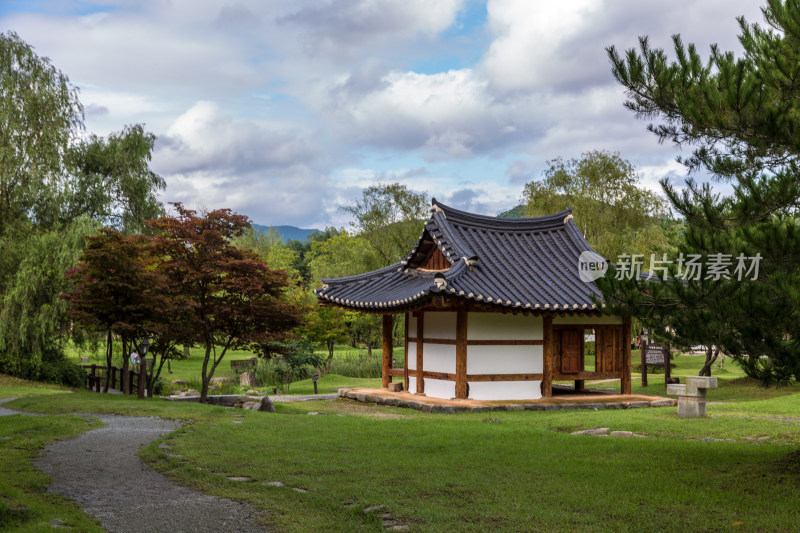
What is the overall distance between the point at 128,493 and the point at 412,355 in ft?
41.0

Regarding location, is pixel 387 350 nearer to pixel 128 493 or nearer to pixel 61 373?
pixel 61 373

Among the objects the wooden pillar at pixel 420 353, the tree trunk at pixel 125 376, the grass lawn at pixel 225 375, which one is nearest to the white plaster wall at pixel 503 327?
the wooden pillar at pixel 420 353

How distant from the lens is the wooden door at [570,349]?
731 inches

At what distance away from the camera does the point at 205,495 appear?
688 cm

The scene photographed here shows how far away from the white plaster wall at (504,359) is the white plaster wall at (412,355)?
7.73 ft

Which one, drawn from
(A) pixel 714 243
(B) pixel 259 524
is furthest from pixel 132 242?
(A) pixel 714 243

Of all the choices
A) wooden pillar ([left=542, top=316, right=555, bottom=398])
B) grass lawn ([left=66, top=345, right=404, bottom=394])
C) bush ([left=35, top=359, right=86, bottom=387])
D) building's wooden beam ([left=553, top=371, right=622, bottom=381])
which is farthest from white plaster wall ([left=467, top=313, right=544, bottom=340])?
bush ([left=35, top=359, right=86, bottom=387])

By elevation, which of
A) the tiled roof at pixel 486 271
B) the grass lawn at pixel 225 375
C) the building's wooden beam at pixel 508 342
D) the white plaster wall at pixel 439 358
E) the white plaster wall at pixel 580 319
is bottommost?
the grass lawn at pixel 225 375

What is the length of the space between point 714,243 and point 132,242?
46.0 ft

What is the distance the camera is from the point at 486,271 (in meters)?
17.5

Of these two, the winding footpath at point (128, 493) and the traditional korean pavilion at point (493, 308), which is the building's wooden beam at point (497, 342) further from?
the winding footpath at point (128, 493)

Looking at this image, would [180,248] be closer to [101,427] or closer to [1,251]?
[101,427]

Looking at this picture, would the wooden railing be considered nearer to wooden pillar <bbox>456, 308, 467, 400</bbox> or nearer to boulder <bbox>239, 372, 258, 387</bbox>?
boulder <bbox>239, 372, 258, 387</bbox>

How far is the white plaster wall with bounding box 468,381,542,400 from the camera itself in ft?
55.7
